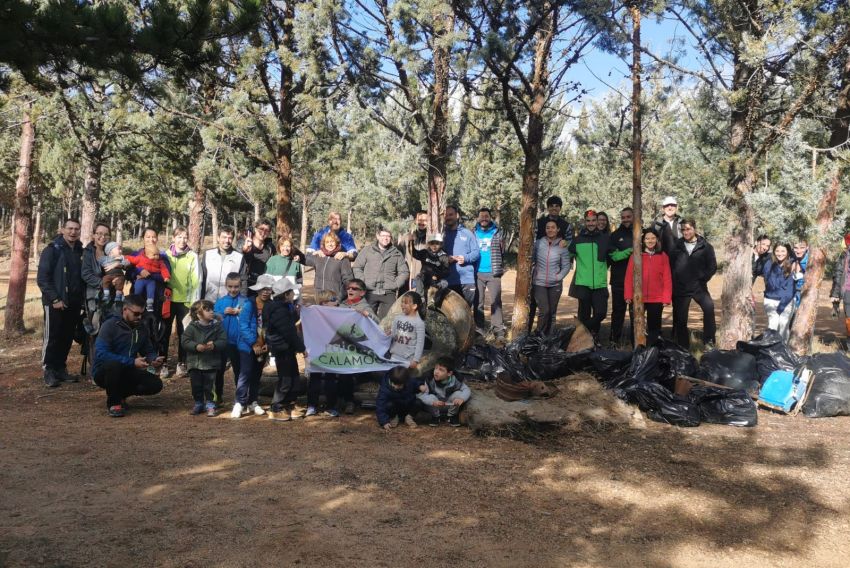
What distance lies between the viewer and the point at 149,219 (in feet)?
189

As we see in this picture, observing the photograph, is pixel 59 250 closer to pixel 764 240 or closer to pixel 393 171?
pixel 393 171

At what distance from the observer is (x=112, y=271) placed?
807cm

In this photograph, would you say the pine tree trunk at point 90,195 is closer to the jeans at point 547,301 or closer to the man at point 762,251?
the jeans at point 547,301

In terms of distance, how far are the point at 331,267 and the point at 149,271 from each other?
2.27m

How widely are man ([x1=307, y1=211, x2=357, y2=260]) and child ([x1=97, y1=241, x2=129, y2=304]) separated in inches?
92.8

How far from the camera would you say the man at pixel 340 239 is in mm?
8703

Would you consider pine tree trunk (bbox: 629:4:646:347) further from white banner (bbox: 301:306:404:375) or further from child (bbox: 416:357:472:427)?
white banner (bbox: 301:306:404:375)

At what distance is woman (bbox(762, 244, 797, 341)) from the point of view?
10109 mm

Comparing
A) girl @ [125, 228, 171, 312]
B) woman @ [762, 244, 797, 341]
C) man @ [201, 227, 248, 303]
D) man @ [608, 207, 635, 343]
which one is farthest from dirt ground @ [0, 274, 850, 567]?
woman @ [762, 244, 797, 341]

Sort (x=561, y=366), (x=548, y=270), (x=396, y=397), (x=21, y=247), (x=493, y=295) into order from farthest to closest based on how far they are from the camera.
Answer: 1. (x=21, y=247)
2. (x=493, y=295)
3. (x=548, y=270)
4. (x=561, y=366)
5. (x=396, y=397)

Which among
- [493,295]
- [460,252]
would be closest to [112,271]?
[460,252]

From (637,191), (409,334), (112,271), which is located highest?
(637,191)

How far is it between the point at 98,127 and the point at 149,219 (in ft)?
157

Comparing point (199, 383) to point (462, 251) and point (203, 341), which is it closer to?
point (203, 341)
